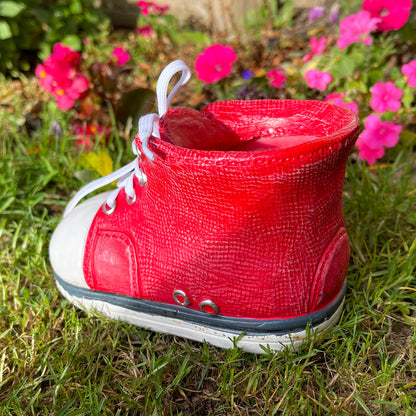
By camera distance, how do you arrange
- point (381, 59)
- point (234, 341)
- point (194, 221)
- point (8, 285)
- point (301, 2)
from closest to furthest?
point (194, 221)
point (234, 341)
point (8, 285)
point (381, 59)
point (301, 2)

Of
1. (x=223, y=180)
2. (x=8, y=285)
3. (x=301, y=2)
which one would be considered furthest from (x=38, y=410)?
(x=301, y=2)

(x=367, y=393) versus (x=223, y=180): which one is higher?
(x=223, y=180)

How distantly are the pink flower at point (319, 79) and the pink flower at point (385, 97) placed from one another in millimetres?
269

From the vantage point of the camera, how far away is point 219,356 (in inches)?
46.1

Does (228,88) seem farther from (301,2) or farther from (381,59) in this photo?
(301,2)

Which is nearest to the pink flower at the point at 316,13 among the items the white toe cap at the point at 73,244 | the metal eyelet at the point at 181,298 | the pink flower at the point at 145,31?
the pink flower at the point at 145,31

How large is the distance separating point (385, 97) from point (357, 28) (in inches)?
13.6

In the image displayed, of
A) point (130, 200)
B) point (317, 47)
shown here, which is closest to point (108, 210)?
point (130, 200)

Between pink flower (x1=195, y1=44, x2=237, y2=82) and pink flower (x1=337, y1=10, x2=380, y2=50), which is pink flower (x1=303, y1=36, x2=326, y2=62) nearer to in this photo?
pink flower (x1=337, y1=10, x2=380, y2=50)

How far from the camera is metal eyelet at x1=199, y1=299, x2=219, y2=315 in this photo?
1061 millimetres

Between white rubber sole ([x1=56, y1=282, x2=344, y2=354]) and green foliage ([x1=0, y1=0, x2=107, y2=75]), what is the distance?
7.17 ft

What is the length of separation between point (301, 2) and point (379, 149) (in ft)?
8.51

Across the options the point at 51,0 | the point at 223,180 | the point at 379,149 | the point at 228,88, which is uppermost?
the point at 51,0

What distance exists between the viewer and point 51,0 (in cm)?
303
